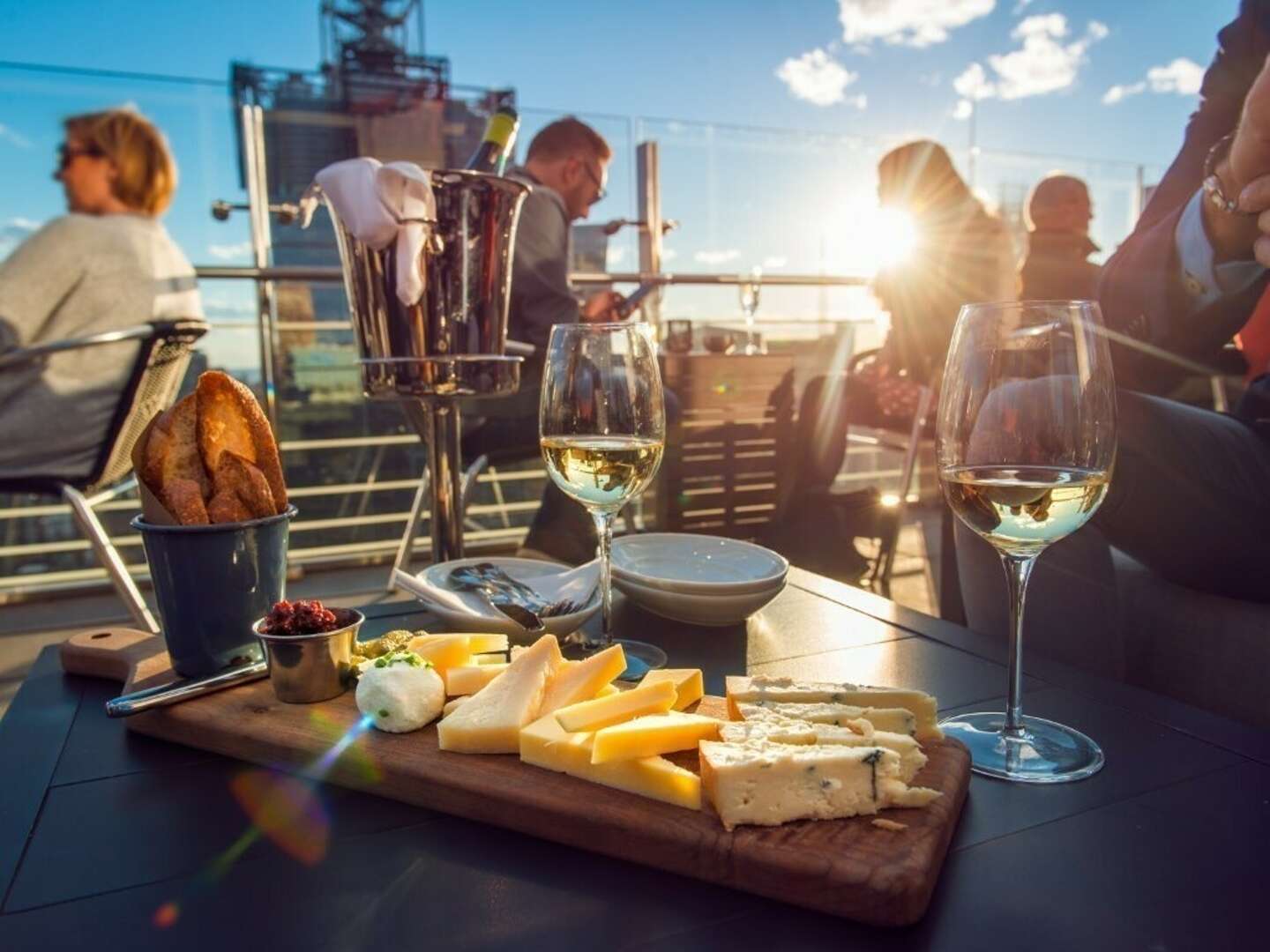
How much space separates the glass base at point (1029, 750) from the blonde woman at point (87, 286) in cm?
222

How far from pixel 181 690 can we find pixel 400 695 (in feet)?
0.68

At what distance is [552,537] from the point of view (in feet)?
8.48

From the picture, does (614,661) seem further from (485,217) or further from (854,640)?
(485,217)

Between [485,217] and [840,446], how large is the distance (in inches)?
98.7

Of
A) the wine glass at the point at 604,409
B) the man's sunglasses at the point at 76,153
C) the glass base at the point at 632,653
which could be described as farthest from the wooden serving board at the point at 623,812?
the man's sunglasses at the point at 76,153

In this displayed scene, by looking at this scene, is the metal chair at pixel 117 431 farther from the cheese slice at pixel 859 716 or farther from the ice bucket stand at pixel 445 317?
the cheese slice at pixel 859 716

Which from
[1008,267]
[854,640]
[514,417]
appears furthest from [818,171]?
[854,640]

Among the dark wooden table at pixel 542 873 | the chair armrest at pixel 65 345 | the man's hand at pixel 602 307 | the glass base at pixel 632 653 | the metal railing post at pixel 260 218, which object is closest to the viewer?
the dark wooden table at pixel 542 873

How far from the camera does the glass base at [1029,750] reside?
0.58 m

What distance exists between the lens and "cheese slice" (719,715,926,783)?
52cm

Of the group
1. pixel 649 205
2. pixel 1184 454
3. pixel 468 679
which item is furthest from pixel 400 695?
pixel 649 205

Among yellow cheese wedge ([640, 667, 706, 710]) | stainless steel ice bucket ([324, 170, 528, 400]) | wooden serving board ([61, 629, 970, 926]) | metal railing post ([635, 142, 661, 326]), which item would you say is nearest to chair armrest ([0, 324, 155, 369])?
stainless steel ice bucket ([324, 170, 528, 400])

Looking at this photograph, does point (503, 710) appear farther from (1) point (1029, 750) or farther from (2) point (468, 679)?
(1) point (1029, 750)

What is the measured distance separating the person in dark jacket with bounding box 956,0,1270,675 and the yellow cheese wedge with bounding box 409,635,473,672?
0.83 metres
